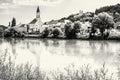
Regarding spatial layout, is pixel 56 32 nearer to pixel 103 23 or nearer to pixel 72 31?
pixel 72 31

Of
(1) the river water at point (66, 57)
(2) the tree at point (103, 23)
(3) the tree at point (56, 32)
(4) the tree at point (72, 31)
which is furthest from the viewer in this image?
(3) the tree at point (56, 32)

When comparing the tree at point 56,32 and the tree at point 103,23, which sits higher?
the tree at point 103,23

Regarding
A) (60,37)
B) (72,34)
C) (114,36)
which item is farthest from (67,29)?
(114,36)

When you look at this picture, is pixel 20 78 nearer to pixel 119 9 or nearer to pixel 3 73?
pixel 3 73

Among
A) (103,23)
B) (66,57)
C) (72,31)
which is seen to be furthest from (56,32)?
(66,57)

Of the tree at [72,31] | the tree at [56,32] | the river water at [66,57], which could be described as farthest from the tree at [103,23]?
the river water at [66,57]

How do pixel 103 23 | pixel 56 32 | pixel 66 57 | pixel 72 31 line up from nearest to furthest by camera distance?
pixel 66 57
pixel 103 23
pixel 72 31
pixel 56 32

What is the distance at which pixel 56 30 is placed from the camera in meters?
102

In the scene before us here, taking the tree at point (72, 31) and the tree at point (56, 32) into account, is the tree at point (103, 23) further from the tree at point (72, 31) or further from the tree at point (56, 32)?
the tree at point (56, 32)

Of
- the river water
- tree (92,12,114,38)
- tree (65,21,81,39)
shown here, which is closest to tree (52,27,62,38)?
tree (65,21,81,39)

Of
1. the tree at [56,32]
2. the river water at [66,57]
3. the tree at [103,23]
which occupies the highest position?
the tree at [103,23]

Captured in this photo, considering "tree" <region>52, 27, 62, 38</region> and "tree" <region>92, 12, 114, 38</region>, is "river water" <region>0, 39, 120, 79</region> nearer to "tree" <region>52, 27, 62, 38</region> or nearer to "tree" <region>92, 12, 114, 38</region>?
"tree" <region>92, 12, 114, 38</region>

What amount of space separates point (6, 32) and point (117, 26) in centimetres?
5090

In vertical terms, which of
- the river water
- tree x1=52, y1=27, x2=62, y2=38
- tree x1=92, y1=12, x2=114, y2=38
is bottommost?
the river water
